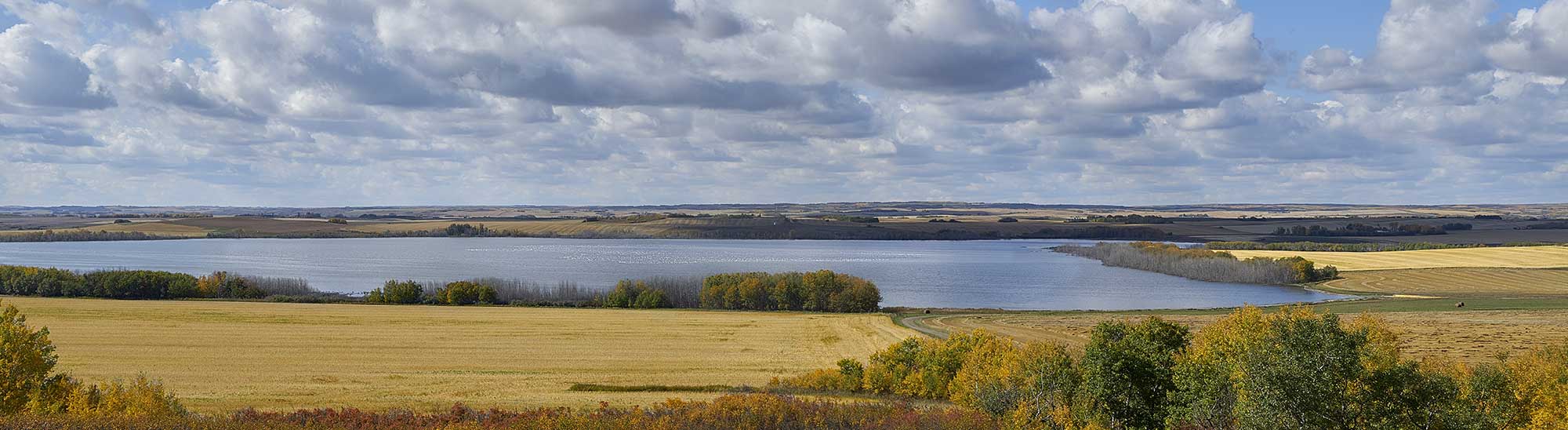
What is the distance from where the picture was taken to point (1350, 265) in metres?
121

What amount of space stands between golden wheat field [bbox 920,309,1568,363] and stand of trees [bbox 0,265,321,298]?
63.1 meters

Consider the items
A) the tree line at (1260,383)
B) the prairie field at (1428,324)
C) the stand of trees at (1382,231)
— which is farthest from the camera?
the stand of trees at (1382,231)

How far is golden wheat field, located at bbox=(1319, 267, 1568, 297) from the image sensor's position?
87938mm

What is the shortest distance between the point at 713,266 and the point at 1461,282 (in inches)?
3242

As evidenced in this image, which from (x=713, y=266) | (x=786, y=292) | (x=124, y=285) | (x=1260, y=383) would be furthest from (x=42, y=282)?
(x=1260, y=383)

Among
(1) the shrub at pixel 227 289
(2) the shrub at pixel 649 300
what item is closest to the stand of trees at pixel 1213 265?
(2) the shrub at pixel 649 300

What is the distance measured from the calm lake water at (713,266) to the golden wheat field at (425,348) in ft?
91.3

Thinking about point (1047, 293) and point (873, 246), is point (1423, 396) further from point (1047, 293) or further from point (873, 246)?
point (873, 246)

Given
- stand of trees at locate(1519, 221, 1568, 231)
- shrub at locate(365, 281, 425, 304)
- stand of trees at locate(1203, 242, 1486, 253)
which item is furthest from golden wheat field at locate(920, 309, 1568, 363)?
stand of trees at locate(1519, 221, 1568, 231)

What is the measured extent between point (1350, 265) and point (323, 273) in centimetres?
12358

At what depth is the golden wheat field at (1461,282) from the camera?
87938 millimetres

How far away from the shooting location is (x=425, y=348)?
52.6 metres

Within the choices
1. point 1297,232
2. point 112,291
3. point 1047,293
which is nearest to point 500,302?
point 112,291

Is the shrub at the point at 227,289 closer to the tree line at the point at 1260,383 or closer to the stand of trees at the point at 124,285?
the stand of trees at the point at 124,285
